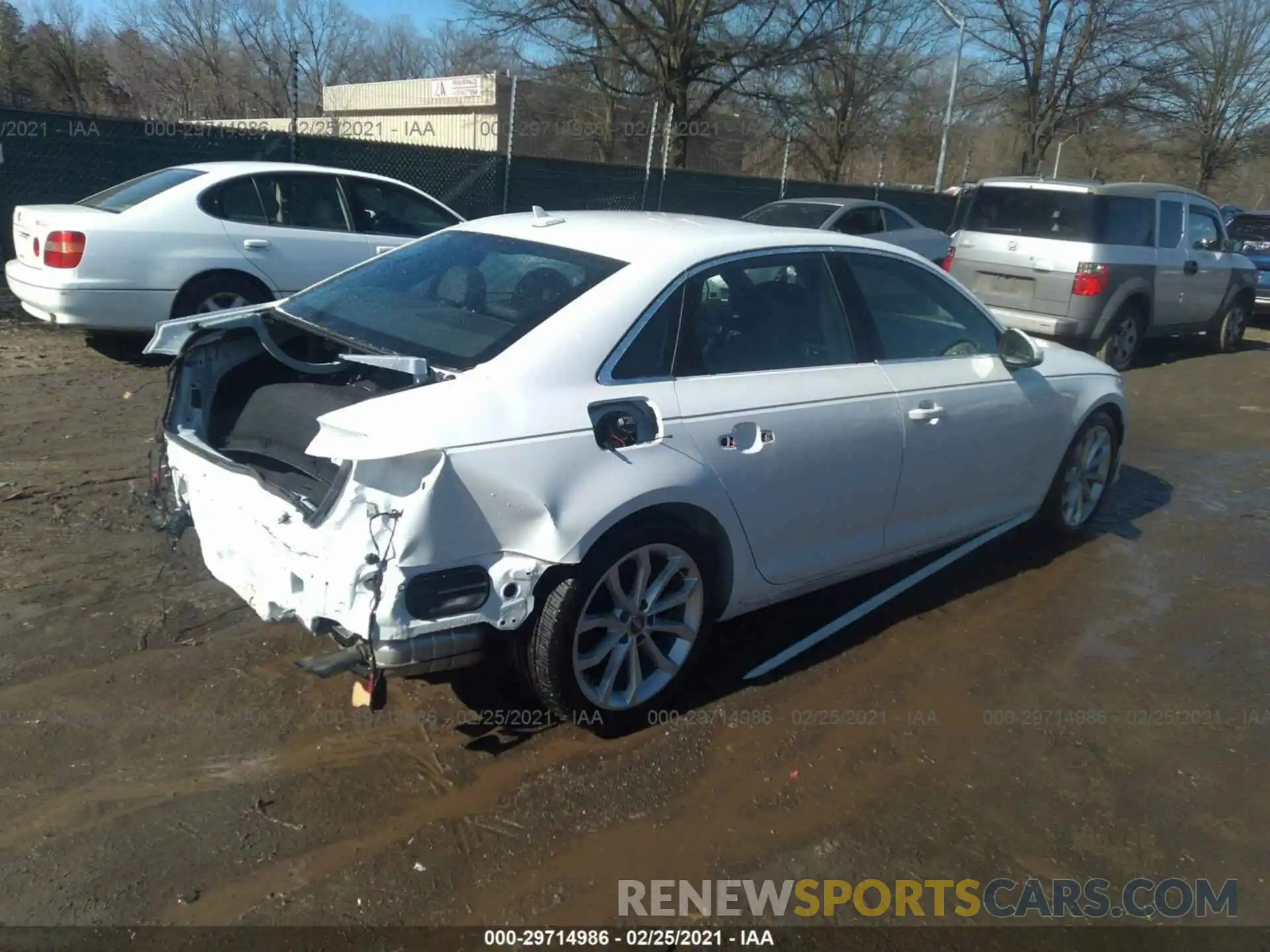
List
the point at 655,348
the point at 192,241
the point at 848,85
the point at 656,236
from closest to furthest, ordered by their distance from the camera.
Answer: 1. the point at 655,348
2. the point at 656,236
3. the point at 192,241
4. the point at 848,85

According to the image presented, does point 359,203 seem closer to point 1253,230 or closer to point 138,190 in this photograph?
point 138,190

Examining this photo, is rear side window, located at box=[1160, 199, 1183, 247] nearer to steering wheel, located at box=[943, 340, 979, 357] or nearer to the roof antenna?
steering wheel, located at box=[943, 340, 979, 357]

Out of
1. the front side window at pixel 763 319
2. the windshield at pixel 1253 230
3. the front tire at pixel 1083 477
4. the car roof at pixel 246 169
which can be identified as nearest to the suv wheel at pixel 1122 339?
the front tire at pixel 1083 477

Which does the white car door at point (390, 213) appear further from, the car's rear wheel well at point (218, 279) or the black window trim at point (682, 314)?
the black window trim at point (682, 314)

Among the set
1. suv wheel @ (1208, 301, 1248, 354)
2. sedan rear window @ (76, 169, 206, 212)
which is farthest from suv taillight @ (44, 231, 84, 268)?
suv wheel @ (1208, 301, 1248, 354)

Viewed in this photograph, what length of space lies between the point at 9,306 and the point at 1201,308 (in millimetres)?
12899

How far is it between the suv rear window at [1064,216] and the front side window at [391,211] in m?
5.67

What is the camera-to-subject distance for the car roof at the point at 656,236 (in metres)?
3.64

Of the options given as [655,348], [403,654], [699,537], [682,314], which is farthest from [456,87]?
[403,654]

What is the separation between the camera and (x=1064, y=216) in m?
10.1

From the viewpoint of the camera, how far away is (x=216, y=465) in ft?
10.7

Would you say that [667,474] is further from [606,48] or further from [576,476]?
[606,48]

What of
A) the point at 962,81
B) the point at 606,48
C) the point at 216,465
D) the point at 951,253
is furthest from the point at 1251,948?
the point at 962,81

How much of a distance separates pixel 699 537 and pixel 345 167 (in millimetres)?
9809
